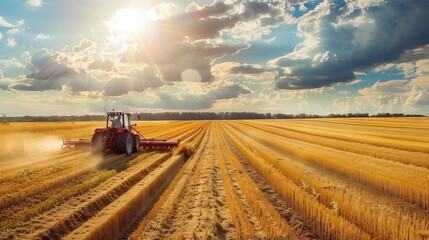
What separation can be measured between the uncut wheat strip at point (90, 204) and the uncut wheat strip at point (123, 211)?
231 millimetres

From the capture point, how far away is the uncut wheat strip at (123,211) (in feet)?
19.0

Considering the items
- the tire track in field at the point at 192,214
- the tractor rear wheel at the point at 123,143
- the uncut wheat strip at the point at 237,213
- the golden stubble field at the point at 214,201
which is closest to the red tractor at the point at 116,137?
the tractor rear wheel at the point at 123,143

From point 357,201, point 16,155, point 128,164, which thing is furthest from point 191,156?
point 357,201

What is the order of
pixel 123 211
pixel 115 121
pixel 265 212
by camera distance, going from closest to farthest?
pixel 123 211
pixel 265 212
pixel 115 121

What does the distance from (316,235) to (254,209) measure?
1.56 m

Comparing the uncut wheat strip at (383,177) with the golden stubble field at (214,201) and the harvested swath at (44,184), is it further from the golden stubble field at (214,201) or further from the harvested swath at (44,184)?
the harvested swath at (44,184)

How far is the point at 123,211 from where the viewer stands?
678 cm

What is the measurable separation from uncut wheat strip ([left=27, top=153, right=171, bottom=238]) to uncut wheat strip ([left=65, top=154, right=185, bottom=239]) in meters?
0.23

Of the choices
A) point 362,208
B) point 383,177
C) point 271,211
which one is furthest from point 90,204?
point 383,177

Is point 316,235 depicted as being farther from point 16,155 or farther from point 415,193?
point 16,155

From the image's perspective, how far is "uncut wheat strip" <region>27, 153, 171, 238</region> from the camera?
5923 millimetres

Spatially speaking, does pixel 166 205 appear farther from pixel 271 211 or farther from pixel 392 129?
pixel 392 129

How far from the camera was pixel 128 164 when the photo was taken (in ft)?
41.1

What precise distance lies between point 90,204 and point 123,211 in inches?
38.0
